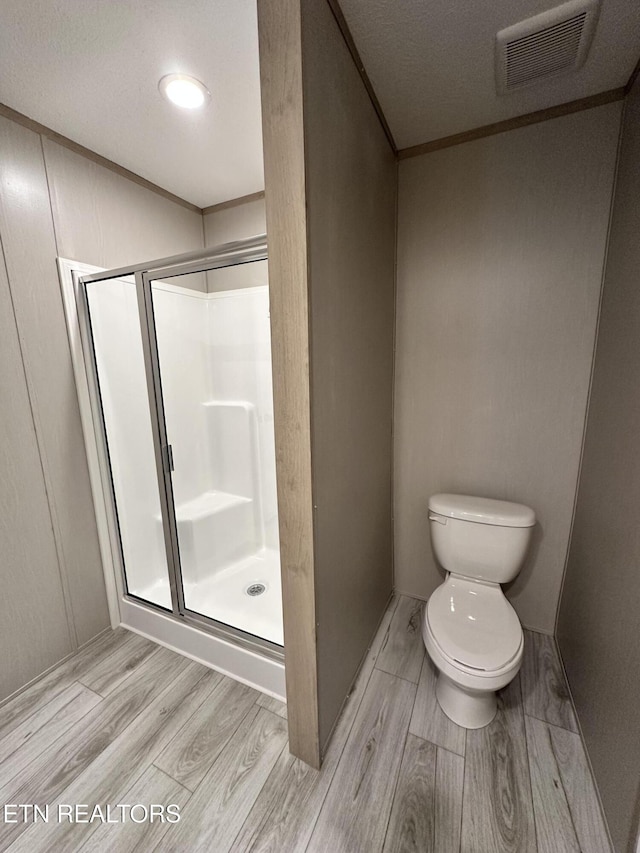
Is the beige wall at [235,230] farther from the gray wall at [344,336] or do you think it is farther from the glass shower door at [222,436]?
the gray wall at [344,336]

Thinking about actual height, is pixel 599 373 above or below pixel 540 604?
above

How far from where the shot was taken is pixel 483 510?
155cm

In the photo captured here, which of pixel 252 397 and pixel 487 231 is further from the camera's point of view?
pixel 252 397

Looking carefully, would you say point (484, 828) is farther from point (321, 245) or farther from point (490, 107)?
point (490, 107)

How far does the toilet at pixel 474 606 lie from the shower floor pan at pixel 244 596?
2.35 feet

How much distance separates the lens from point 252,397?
88.9 inches

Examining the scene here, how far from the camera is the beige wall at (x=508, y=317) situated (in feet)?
4.73

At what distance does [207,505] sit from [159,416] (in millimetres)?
833

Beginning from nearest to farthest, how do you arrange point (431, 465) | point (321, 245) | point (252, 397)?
point (321, 245) → point (431, 465) → point (252, 397)

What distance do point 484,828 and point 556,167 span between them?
2430mm

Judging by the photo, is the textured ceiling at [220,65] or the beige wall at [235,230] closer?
the textured ceiling at [220,65]

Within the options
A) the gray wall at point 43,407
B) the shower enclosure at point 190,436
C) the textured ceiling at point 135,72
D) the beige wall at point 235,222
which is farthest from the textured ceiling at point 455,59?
the gray wall at point 43,407

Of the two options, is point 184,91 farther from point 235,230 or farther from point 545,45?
point 545,45

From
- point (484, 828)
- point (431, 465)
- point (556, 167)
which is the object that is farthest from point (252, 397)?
point (484, 828)
